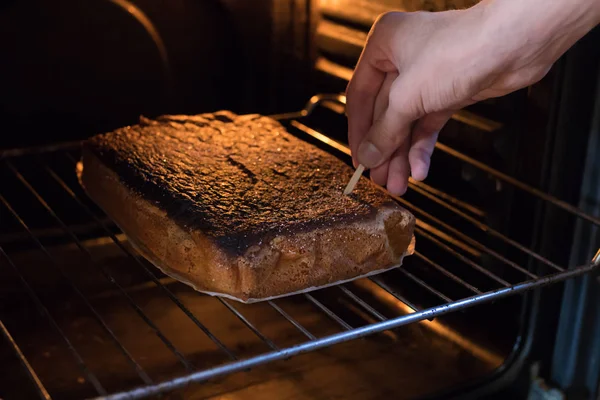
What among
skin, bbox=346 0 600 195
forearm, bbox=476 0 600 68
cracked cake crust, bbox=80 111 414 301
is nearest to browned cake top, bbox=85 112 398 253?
cracked cake crust, bbox=80 111 414 301

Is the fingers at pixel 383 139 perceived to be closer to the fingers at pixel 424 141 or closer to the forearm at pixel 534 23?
the fingers at pixel 424 141

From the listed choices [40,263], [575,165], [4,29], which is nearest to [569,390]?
[575,165]

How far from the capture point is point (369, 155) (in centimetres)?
104

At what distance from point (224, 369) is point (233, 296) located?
260 millimetres

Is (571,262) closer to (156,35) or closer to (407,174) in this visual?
(407,174)

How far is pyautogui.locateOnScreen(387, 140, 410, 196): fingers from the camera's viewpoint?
111 cm

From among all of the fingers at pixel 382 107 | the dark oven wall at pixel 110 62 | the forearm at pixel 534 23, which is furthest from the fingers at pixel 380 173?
the dark oven wall at pixel 110 62

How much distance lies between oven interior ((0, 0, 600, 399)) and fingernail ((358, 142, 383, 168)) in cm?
17

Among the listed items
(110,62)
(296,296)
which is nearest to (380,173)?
(296,296)

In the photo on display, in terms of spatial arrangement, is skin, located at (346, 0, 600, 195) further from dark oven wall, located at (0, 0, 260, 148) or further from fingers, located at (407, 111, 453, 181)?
dark oven wall, located at (0, 0, 260, 148)

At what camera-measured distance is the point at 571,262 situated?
1.09 meters

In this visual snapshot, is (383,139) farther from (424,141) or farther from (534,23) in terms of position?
(534,23)

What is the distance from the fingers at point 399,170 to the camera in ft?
3.63

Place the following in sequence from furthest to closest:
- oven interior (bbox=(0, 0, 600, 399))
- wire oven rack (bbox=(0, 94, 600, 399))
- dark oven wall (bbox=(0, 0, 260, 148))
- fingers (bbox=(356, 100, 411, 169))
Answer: dark oven wall (bbox=(0, 0, 260, 148)), oven interior (bbox=(0, 0, 600, 399)), fingers (bbox=(356, 100, 411, 169)), wire oven rack (bbox=(0, 94, 600, 399))
